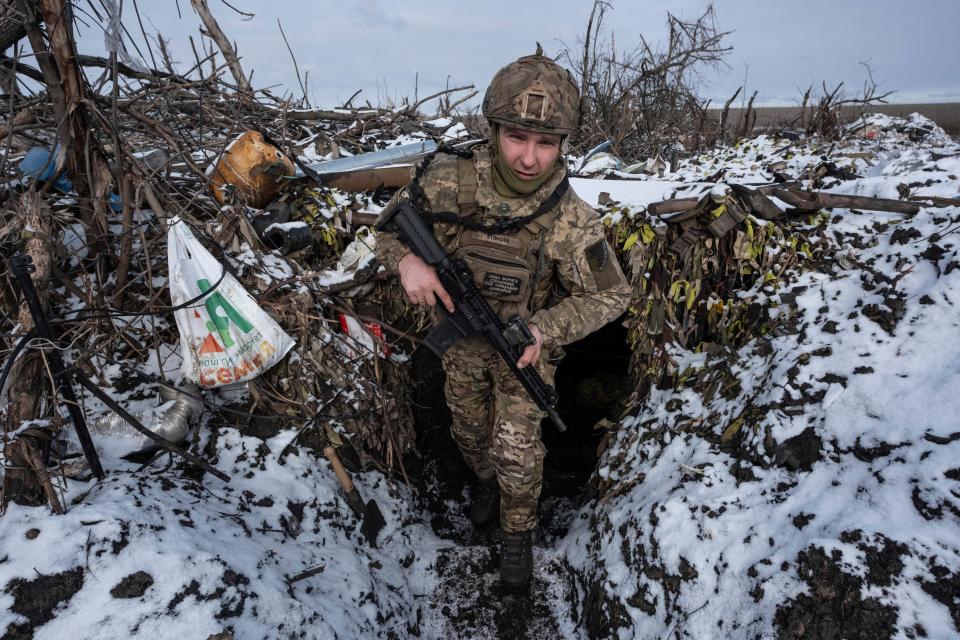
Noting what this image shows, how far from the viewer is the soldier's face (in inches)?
81.0

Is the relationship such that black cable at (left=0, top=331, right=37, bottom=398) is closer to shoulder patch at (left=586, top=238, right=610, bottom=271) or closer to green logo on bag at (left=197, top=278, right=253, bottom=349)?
green logo on bag at (left=197, top=278, right=253, bottom=349)

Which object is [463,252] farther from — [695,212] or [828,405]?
[828,405]

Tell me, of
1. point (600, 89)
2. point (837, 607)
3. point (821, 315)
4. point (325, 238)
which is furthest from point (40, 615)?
point (600, 89)

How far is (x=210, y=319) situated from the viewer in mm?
2445

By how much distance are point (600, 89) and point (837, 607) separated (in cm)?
775

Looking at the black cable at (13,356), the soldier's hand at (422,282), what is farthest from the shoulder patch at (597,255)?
the black cable at (13,356)

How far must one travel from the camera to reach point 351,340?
2932mm

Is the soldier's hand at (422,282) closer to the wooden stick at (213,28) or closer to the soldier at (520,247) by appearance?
the soldier at (520,247)

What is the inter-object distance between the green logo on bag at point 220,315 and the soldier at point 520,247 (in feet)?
2.63

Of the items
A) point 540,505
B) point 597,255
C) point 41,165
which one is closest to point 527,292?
point 597,255

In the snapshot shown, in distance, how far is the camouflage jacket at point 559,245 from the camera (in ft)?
7.29

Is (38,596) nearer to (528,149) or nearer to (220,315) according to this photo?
(220,315)

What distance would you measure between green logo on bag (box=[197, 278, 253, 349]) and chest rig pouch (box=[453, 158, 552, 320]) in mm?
1155

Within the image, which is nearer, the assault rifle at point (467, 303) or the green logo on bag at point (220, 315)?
the assault rifle at point (467, 303)
